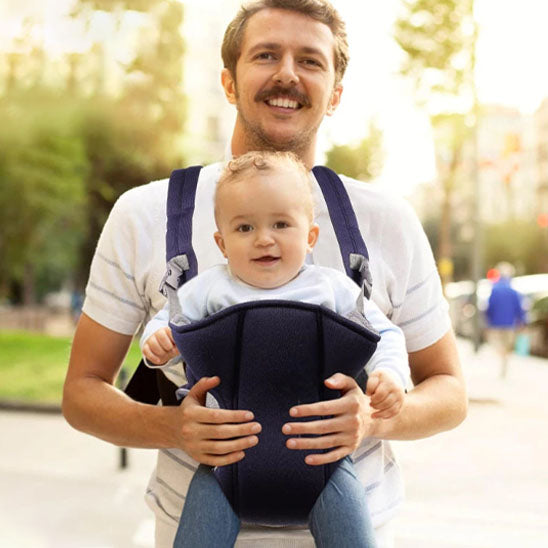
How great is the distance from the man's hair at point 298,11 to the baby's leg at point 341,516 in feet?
3.41

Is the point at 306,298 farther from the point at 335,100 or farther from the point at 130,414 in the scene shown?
the point at 335,100

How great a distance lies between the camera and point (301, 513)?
190 centimetres

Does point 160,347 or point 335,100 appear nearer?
point 160,347

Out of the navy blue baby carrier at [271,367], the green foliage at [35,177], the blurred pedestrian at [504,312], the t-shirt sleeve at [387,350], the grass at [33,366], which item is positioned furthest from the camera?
the green foliage at [35,177]

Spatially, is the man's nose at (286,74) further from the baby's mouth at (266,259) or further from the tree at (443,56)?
the tree at (443,56)

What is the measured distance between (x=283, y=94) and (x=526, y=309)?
2234 cm

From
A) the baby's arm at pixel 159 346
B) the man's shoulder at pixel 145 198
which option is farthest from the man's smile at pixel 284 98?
the baby's arm at pixel 159 346

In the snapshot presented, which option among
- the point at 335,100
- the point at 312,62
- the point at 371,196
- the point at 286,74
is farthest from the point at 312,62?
the point at 371,196

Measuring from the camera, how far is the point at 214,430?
177cm

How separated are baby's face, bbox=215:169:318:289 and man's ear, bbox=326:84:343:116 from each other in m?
0.46

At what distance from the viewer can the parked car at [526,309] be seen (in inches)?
816

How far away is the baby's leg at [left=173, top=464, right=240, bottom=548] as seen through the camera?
184 cm

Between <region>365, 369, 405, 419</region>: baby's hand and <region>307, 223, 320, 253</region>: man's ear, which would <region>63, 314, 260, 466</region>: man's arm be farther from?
<region>307, 223, 320, 253</region>: man's ear

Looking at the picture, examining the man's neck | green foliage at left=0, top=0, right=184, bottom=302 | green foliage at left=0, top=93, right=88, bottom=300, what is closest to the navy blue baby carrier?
the man's neck
